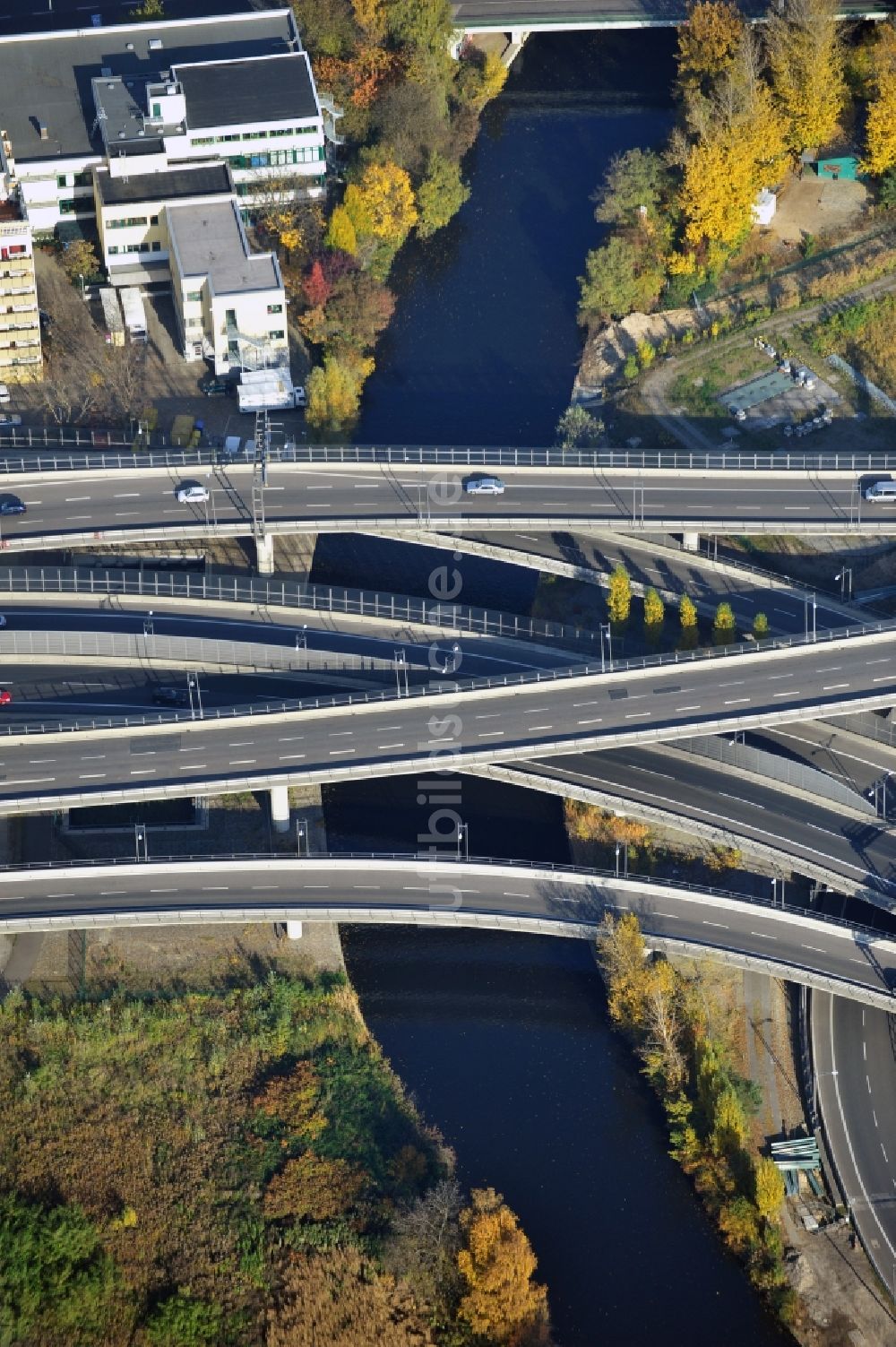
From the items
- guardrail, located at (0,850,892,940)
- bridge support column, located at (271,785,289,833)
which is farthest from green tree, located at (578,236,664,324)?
guardrail, located at (0,850,892,940)

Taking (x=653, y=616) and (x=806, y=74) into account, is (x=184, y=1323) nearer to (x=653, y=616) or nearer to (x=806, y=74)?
(x=653, y=616)

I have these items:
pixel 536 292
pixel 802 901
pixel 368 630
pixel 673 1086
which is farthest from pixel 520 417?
pixel 673 1086

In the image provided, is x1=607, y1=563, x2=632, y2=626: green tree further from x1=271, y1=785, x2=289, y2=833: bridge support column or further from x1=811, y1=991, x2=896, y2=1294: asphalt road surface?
x1=811, y1=991, x2=896, y2=1294: asphalt road surface

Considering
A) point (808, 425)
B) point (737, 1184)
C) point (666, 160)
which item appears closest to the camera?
point (737, 1184)

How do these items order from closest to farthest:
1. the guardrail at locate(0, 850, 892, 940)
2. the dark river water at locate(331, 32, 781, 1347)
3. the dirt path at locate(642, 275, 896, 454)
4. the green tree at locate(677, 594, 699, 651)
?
the dark river water at locate(331, 32, 781, 1347), the guardrail at locate(0, 850, 892, 940), the green tree at locate(677, 594, 699, 651), the dirt path at locate(642, 275, 896, 454)

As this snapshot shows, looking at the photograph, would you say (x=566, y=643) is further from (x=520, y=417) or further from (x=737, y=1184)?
(x=737, y=1184)

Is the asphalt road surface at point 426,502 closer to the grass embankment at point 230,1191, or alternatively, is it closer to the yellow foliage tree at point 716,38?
the grass embankment at point 230,1191
